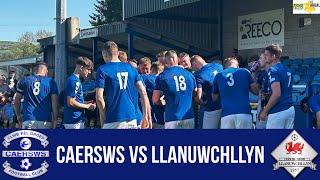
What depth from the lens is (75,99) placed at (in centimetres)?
719

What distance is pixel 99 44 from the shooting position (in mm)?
24031

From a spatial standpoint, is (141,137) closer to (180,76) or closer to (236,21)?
(180,76)

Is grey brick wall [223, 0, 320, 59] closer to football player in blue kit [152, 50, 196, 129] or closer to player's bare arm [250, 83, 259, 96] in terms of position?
player's bare arm [250, 83, 259, 96]

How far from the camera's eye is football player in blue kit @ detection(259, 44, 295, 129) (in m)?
6.14

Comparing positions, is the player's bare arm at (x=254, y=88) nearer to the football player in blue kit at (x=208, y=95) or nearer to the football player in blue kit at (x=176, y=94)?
the football player in blue kit at (x=208, y=95)

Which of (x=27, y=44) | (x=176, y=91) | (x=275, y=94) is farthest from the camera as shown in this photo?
(x=27, y=44)

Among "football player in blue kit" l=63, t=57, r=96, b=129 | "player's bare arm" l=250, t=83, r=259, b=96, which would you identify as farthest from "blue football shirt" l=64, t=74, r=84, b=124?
"player's bare arm" l=250, t=83, r=259, b=96

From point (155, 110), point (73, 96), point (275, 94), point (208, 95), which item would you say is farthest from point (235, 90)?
point (73, 96)

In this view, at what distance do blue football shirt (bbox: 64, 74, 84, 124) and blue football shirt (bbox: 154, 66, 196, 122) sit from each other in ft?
4.10

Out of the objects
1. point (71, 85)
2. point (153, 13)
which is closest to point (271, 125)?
point (71, 85)

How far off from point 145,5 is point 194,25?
9.52ft

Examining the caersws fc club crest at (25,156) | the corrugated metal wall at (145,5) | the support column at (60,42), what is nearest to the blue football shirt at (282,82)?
the caersws fc club crest at (25,156)

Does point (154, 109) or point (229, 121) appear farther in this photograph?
point (154, 109)

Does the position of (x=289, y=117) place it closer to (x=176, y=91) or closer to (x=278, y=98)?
(x=278, y=98)
